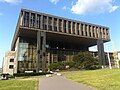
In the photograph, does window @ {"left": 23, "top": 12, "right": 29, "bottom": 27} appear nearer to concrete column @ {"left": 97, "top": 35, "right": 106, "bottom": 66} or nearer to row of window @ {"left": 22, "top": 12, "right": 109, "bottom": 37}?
row of window @ {"left": 22, "top": 12, "right": 109, "bottom": 37}

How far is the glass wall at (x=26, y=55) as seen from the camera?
69.3 metres

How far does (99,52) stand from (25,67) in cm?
4115

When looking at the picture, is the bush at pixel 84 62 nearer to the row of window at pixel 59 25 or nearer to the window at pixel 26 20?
the row of window at pixel 59 25

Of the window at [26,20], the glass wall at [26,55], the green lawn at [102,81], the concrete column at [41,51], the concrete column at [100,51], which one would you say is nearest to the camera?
the green lawn at [102,81]

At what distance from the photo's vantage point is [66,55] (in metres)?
80.8

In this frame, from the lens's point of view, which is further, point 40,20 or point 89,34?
point 89,34

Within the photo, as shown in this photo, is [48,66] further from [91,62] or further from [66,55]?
[91,62]

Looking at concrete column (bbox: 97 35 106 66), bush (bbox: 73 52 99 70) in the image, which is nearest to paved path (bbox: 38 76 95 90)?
bush (bbox: 73 52 99 70)

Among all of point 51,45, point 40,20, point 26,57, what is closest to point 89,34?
point 51,45

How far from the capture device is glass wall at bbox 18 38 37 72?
69.3m

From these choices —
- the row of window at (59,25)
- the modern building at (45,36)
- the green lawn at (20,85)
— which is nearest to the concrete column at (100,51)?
the modern building at (45,36)

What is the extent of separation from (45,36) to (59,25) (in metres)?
9.37

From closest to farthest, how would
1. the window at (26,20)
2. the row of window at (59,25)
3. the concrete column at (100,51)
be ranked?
1. the window at (26,20)
2. the row of window at (59,25)
3. the concrete column at (100,51)

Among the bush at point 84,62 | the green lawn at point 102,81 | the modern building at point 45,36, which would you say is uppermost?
the modern building at point 45,36
